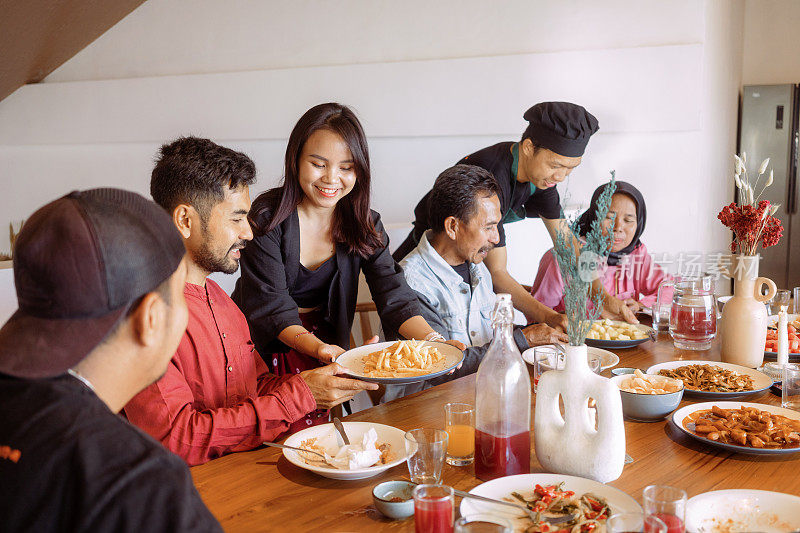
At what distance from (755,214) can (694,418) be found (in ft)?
2.06

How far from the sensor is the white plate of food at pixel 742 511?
1151 mm

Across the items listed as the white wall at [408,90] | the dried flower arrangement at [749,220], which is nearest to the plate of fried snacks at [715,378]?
the dried flower arrangement at [749,220]

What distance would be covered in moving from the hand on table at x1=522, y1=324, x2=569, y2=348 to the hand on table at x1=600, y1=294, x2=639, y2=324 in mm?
402

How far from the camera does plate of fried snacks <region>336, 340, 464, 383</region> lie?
1.82 meters

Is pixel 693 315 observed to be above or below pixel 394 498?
above

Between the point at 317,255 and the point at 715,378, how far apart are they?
134cm

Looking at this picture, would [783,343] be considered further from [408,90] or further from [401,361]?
[408,90]

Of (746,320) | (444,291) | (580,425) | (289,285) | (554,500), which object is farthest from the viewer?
(444,291)

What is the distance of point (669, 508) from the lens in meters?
1.04

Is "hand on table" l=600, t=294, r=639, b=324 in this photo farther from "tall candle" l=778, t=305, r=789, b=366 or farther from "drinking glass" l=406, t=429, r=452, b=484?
"drinking glass" l=406, t=429, r=452, b=484

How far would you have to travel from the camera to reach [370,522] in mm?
1200

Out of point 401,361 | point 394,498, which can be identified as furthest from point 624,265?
point 394,498

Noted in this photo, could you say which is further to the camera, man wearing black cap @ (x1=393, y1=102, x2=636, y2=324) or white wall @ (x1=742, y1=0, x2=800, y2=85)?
white wall @ (x1=742, y1=0, x2=800, y2=85)

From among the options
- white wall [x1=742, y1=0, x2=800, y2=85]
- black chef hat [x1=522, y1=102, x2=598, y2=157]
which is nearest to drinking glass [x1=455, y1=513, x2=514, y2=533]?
black chef hat [x1=522, y1=102, x2=598, y2=157]
